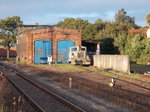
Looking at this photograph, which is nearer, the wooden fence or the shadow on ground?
the wooden fence

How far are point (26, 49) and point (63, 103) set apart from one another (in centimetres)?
2914

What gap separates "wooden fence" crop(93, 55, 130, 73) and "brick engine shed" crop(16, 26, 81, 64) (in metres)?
8.61

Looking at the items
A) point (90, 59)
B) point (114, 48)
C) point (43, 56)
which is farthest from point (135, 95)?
point (114, 48)

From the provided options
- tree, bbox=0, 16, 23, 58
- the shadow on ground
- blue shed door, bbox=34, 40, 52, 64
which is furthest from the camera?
tree, bbox=0, 16, 23, 58

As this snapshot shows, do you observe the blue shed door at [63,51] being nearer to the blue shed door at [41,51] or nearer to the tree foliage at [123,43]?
the blue shed door at [41,51]

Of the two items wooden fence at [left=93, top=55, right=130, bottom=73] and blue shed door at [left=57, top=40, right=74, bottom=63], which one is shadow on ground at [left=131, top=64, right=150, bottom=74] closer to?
wooden fence at [left=93, top=55, right=130, bottom=73]

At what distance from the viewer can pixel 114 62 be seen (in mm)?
24922

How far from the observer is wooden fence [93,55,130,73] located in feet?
73.0

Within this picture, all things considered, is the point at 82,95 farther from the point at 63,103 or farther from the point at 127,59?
the point at 127,59

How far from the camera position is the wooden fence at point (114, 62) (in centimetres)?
2227

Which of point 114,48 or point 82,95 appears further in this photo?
point 114,48

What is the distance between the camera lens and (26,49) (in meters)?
37.8

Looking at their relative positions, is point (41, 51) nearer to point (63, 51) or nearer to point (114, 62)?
point (63, 51)

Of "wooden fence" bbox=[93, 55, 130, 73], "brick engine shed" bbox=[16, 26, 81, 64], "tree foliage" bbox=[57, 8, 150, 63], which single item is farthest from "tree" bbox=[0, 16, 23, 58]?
"wooden fence" bbox=[93, 55, 130, 73]
